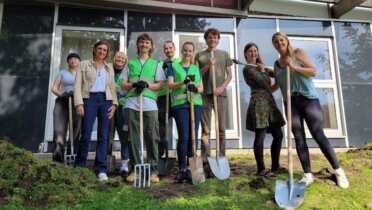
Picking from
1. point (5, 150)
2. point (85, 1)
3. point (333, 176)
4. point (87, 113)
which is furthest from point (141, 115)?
point (85, 1)

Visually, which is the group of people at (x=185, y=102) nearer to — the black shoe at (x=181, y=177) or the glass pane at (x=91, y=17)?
the black shoe at (x=181, y=177)

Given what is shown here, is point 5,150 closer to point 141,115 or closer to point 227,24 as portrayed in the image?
point 141,115

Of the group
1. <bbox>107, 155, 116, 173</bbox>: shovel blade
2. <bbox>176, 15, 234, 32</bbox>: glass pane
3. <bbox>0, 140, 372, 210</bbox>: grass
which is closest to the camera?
<bbox>0, 140, 372, 210</bbox>: grass

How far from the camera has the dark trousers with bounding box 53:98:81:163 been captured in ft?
14.9

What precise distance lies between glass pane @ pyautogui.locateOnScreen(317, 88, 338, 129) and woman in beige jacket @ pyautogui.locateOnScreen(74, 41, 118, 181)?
5155 mm

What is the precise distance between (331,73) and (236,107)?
2.51m

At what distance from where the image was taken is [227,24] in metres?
7.50

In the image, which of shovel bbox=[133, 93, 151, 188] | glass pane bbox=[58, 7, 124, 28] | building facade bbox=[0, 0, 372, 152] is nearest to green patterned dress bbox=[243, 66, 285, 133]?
shovel bbox=[133, 93, 151, 188]

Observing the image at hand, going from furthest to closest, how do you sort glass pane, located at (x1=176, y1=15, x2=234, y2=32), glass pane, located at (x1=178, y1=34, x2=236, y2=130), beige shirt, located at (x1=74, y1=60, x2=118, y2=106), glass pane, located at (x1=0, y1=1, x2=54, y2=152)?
glass pane, located at (x1=176, y1=15, x2=234, y2=32) < glass pane, located at (x1=178, y1=34, x2=236, y2=130) < glass pane, located at (x1=0, y1=1, x2=54, y2=152) < beige shirt, located at (x1=74, y1=60, x2=118, y2=106)

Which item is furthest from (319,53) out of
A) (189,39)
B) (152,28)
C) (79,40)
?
(79,40)

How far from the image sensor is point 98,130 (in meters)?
4.09

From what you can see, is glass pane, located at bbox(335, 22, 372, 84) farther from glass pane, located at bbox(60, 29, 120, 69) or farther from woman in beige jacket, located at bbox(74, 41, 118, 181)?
woman in beige jacket, located at bbox(74, 41, 118, 181)

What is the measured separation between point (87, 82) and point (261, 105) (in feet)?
7.35

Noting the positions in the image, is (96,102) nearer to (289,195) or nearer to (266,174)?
(266,174)
